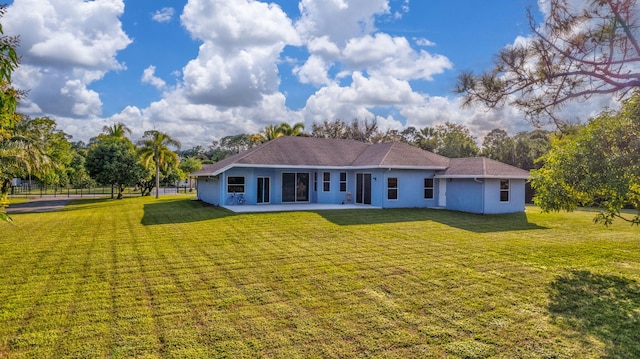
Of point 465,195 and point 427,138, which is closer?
point 465,195

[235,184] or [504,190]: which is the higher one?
[235,184]

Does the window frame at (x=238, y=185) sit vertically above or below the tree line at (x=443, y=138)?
below

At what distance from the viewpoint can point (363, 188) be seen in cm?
2077

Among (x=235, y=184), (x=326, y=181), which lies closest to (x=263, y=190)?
(x=235, y=184)

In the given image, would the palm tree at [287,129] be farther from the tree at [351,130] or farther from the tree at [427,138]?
the tree at [427,138]

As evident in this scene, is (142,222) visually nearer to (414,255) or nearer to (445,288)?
(414,255)

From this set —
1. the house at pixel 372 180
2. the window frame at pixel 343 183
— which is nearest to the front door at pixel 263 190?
the house at pixel 372 180

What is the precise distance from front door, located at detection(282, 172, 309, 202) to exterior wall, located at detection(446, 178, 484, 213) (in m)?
7.99

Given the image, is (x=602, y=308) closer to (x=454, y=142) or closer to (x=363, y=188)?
Result: (x=363, y=188)

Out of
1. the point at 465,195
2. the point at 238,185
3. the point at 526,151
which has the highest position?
the point at 526,151

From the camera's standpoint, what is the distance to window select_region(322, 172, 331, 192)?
21.2m

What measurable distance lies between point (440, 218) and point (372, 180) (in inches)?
198

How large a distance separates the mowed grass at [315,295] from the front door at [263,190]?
8306mm

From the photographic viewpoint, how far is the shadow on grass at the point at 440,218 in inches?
547
